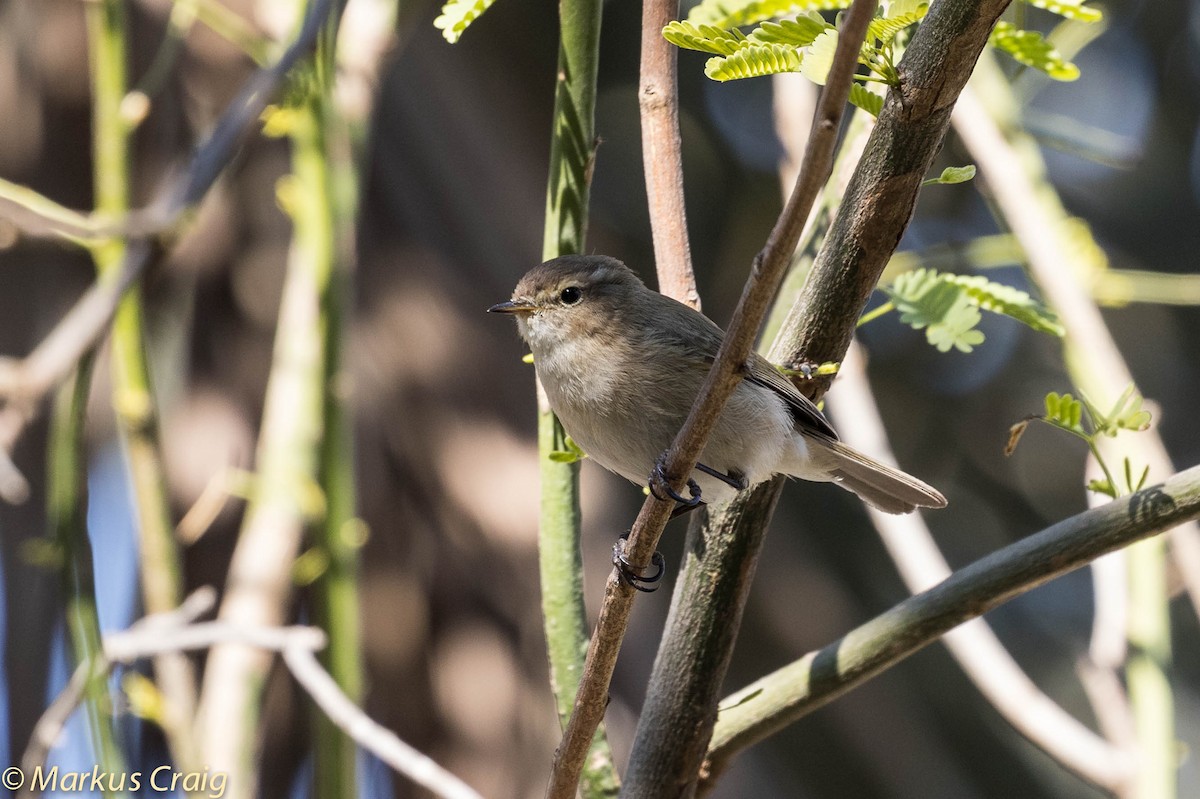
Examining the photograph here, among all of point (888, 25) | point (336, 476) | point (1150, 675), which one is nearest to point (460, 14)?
point (888, 25)

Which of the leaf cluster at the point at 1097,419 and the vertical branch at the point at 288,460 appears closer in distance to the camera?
the leaf cluster at the point at 1097,419

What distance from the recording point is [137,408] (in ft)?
8.08

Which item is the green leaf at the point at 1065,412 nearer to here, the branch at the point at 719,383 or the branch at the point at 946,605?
the branch at the point at 946,605

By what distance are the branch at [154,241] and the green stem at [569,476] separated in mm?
449

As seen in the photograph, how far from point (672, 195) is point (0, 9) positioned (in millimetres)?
2985

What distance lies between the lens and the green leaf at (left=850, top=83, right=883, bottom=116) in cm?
150

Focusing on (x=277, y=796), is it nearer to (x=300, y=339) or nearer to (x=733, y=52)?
(x=300, y=339)

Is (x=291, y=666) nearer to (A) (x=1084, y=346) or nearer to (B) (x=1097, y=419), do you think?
(B) (x=1097, y=419)

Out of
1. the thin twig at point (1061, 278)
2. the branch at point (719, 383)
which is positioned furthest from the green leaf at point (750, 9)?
the thin twig at point (1061, 278)

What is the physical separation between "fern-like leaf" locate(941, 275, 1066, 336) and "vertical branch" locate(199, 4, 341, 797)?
57.3 inches

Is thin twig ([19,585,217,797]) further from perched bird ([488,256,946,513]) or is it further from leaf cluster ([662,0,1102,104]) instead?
leaf cluster ([662,0,1102,104])

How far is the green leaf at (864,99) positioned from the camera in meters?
1.50

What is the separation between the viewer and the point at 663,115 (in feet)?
6.02

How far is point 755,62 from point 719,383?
0.51 m
